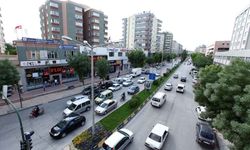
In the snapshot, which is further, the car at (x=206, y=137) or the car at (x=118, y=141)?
the car at (x=206, y=137)

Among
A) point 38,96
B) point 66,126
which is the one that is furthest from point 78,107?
point 38,96

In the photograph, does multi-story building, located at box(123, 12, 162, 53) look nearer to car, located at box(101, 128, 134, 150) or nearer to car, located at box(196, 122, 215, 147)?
car, located at box(196, 122, 215, 147)

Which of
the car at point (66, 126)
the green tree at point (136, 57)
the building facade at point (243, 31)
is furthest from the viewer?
the green tree at point (136, 57)

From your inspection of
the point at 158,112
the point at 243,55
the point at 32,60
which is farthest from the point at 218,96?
the point at 32,60

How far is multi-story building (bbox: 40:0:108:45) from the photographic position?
46875 millimetres

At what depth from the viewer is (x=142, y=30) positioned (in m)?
80.4

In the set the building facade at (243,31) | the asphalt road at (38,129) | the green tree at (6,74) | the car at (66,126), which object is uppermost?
the building facade at (243,31)

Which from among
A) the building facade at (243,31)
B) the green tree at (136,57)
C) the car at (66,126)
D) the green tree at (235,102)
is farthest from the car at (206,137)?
the building facade at (243,31)

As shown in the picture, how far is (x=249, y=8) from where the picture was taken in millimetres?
40531

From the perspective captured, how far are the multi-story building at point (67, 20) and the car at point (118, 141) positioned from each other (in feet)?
157

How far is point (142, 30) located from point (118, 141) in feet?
256

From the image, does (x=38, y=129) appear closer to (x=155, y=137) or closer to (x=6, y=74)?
(x=6, y=74)

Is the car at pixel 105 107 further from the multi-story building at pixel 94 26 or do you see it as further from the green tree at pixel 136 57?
the multi-story building at pixel 94 26

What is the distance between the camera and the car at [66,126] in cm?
1205
